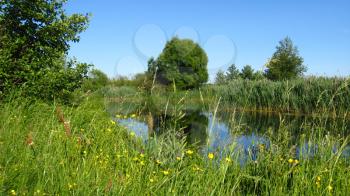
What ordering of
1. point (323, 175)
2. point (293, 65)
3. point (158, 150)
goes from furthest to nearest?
point (293, 65)
point (158, 150)
point (323, 175)

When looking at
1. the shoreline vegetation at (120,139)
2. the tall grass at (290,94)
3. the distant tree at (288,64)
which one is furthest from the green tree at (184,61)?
the shoreline vegetation at (120,139)

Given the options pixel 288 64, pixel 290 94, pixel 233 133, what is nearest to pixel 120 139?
pixel 233 133

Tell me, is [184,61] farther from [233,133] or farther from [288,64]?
[233,133]

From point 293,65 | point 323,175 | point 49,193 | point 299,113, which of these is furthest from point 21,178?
point 293,65

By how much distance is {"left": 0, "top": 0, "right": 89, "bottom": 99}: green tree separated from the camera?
27.9ft

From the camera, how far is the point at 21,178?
113 inches

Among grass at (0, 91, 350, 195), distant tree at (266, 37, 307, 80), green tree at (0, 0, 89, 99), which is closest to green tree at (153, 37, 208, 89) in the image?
distant tree at (266, 37, 307, 80)

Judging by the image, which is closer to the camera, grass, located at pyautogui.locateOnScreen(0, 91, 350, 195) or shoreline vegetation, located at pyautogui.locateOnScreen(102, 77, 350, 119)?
grass, located at pyautogui.locateOnScreen(0, 91, 350, 195)

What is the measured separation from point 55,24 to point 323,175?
24.2ft

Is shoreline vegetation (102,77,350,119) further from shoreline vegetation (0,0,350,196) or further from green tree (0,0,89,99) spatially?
green tree (0,0,89,99)

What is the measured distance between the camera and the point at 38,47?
9180mm

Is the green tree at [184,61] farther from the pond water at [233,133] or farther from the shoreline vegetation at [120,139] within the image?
the pond water at [233,133]

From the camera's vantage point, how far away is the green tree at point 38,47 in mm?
8500

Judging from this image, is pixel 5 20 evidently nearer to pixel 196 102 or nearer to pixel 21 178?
pixel 21 178
